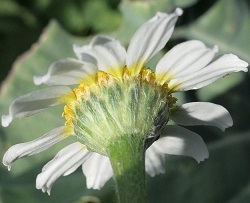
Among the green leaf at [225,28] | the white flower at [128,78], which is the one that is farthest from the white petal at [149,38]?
the green leaf at [225,28]

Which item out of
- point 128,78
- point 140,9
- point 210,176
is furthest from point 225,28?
point 128,78

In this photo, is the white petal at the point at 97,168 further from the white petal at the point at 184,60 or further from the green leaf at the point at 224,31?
the green leaf at the point at 224,31

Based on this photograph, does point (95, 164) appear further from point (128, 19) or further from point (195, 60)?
point (128, 19)

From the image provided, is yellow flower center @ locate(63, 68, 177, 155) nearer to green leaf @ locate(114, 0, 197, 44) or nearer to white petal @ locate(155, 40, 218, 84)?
white petal @ locate(155, 40, 218, 84)

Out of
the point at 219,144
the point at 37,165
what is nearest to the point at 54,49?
the point at 37,165

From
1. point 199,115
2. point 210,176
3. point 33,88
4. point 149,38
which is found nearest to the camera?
point 149,38

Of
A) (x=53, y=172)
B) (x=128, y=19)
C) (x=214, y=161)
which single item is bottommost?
(x=214, y=161)

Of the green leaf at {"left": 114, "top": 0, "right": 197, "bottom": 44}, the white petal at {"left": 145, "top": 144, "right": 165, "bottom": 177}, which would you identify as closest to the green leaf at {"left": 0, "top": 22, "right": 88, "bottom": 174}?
the green leaf at {"left": 114, "top": 0, "right": 197, "bottom": 44}

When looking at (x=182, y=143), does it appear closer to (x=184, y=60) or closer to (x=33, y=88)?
(x=184, y=60)
